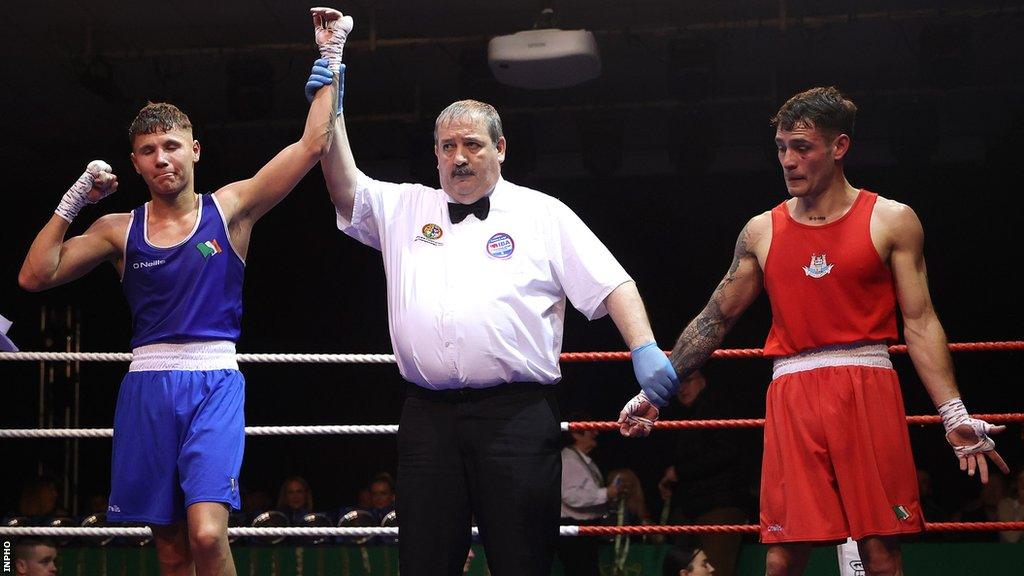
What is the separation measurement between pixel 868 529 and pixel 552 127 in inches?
287

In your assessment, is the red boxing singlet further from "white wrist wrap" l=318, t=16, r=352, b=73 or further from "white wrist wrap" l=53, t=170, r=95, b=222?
"white wrist wrap" l=53, t=170, r=95, b=222

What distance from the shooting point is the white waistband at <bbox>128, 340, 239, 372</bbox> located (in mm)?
2871

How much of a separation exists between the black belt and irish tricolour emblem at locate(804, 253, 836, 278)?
70 cm

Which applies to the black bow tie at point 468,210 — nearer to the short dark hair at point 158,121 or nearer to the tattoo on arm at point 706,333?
the tattoo on arm at point 706,333

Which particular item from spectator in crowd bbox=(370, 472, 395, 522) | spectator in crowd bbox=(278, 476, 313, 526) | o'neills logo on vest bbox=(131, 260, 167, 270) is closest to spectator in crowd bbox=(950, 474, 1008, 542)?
spectator in crowd bbox=(370, 472, 395, 522)

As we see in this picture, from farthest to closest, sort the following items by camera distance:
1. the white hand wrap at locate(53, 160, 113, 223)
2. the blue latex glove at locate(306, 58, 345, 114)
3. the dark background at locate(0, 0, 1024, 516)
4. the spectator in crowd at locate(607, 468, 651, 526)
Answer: the dark background at locate(0, 0, 1024, 516)
the spectator in crowd at locate(607, 468, 651, 526)
the white hand wrap at locate(53, 160, 113, 223)
the blue latex glove at locate(306, 58, 345, 114)

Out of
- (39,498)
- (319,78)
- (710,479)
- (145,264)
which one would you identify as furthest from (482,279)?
(39,498)

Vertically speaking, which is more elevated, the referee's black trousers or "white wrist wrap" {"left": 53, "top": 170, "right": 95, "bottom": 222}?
"white wrist wrap" {"left": 53, "top": 170, "right": 95, "bottom": 222}

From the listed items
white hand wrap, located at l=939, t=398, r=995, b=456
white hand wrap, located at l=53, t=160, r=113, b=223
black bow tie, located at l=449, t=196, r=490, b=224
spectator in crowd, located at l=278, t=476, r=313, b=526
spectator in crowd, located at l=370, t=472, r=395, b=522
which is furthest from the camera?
spectator in crowd, located at l=278, t=476, r=313, b=526

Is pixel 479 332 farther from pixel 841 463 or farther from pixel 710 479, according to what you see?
pixel 710 479

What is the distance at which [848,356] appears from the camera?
2.68 metres

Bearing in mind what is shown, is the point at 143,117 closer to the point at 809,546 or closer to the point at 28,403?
the point at 809,546

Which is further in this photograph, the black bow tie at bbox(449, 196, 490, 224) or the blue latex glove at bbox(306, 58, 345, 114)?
the blue latex glove at bbox(306, 58, 345, 114)

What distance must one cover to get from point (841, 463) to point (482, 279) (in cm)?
93
